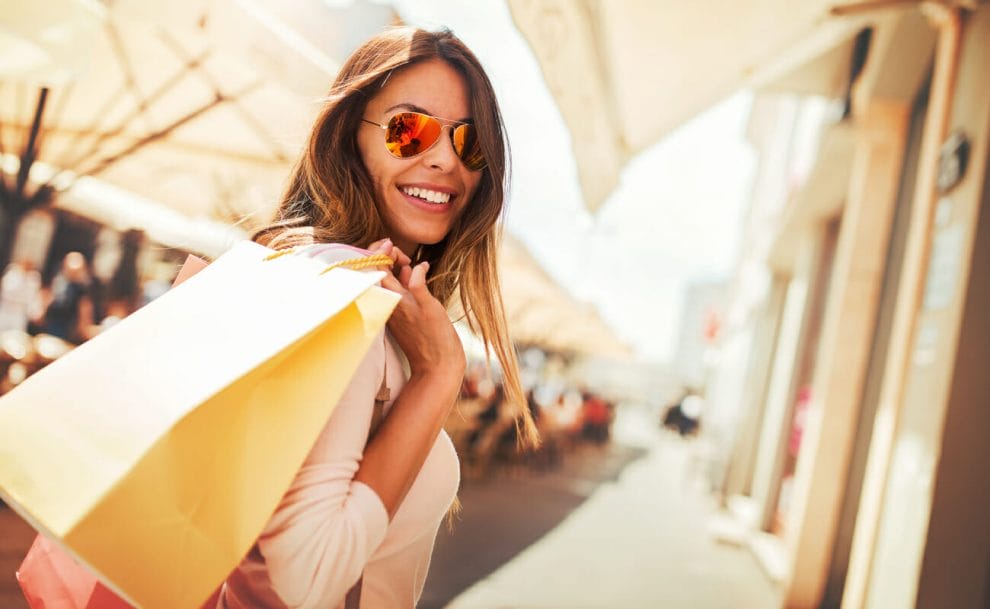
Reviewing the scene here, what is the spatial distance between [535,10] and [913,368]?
243cm

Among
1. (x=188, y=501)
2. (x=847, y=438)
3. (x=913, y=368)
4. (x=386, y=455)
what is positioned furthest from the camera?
(x=847, y=438)

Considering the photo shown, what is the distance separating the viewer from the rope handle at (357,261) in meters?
1.03

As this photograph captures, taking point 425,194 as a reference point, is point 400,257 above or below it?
below

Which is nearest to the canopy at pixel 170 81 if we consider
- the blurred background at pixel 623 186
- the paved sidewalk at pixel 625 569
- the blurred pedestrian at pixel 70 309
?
the blurred background at pixel 623 186

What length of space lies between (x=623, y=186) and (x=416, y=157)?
4.16m

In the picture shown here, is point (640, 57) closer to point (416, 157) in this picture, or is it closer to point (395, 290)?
point (416, 157)

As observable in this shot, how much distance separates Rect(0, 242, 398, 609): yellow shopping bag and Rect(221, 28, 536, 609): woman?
0.39ft

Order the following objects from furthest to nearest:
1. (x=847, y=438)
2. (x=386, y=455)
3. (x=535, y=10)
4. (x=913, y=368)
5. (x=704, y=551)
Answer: (x=704, y=551)
(x=847, y=438)
(x=913, y=368)
(x=535, y=10)
(x=386, y=455)

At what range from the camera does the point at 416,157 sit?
1.49 metres

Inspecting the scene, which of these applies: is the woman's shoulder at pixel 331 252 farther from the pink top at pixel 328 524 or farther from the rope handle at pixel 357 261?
the pink top at pixel 328 524

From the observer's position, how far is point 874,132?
5500 millimetres

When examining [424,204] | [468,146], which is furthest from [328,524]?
[468,146]

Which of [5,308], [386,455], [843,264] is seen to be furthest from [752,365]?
[386,455]

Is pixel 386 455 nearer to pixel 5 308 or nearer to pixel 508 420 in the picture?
pixel 5 308
